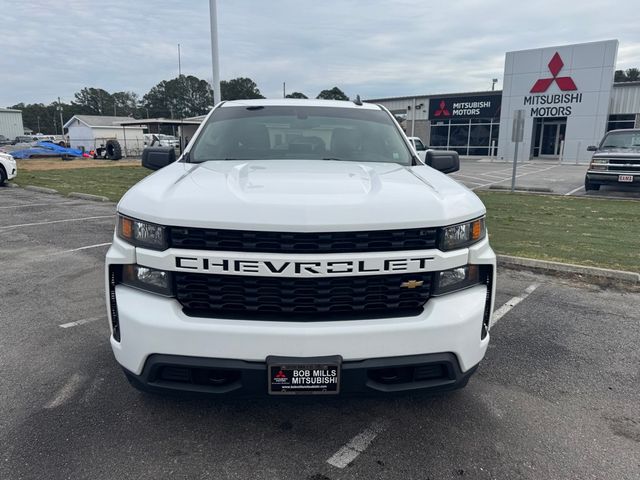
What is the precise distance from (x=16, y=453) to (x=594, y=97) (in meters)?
33.8

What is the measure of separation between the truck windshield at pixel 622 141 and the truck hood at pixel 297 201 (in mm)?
14293

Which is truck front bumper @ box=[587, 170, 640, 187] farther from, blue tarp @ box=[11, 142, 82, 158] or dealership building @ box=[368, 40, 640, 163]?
blue tarp @ box=[11, 142, 82, 158]

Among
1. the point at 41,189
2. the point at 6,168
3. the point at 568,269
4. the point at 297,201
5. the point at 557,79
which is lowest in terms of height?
the point at 41,189

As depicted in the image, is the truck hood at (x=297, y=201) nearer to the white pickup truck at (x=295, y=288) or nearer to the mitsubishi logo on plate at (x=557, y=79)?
the white pickup truck at (x=295, y=288)

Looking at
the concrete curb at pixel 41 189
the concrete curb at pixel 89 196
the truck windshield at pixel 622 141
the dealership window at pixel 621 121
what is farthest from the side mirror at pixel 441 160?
the dealership window at pixel 621 121

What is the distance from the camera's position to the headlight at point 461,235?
2.41 metres

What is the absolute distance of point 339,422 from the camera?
2.82 m

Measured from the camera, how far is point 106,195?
44.1 ft

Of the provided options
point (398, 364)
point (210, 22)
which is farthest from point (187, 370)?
point (210, 22)

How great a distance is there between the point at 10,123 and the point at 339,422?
305 ft

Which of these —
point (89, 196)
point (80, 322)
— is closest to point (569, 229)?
point (80, 322)

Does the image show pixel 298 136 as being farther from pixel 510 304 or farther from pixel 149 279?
pixel 510 304

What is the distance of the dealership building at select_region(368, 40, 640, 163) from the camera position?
29.0m

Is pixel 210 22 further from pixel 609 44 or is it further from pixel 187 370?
pixel 609 44
